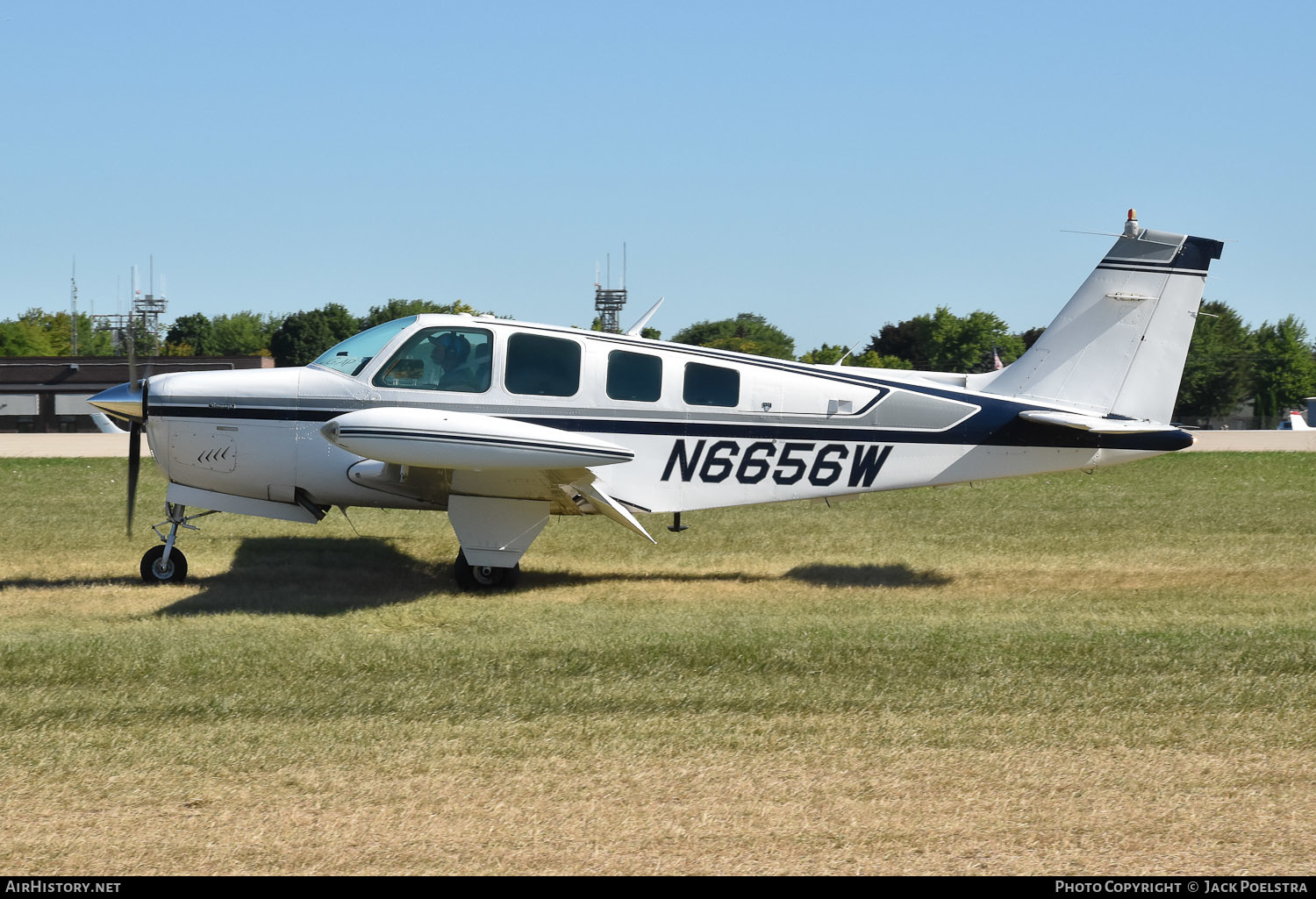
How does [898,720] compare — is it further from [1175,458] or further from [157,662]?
[1175,458]

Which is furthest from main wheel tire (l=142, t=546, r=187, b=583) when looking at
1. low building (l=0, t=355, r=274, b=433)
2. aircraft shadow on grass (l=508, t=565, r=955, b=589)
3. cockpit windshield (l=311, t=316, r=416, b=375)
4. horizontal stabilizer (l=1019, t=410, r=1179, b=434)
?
low building (l=0, t=355, r=274, b=433)

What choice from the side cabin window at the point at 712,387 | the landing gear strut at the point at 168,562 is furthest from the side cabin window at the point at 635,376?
the landing gear strut at the point at 168,562

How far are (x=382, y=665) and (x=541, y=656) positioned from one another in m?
0.99

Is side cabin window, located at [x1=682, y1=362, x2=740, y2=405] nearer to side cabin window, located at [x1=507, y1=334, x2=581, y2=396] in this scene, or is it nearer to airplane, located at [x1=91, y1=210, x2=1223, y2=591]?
airplane, located at [x1=91, y1=210, x2=1223, y2=591]

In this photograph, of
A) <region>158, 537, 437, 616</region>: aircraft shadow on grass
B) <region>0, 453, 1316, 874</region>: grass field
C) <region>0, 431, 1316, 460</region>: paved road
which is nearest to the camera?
<region>0, 453, 1316, 874</region>: grass field

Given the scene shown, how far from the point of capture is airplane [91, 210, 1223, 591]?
30.8ft

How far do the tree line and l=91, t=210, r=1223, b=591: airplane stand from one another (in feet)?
149

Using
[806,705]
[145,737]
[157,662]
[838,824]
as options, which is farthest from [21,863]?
[806,705]

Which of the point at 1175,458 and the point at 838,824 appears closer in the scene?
the point at 838,824

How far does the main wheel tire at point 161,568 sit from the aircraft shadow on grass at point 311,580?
19 cm

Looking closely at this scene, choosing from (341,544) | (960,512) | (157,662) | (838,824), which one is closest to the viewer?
(838,824)

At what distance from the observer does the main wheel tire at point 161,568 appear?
981cm

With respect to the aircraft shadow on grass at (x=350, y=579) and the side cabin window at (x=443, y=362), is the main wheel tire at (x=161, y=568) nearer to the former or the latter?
the aircraft shadow on grass at (x=350, y=579)

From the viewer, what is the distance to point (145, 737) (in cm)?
562
